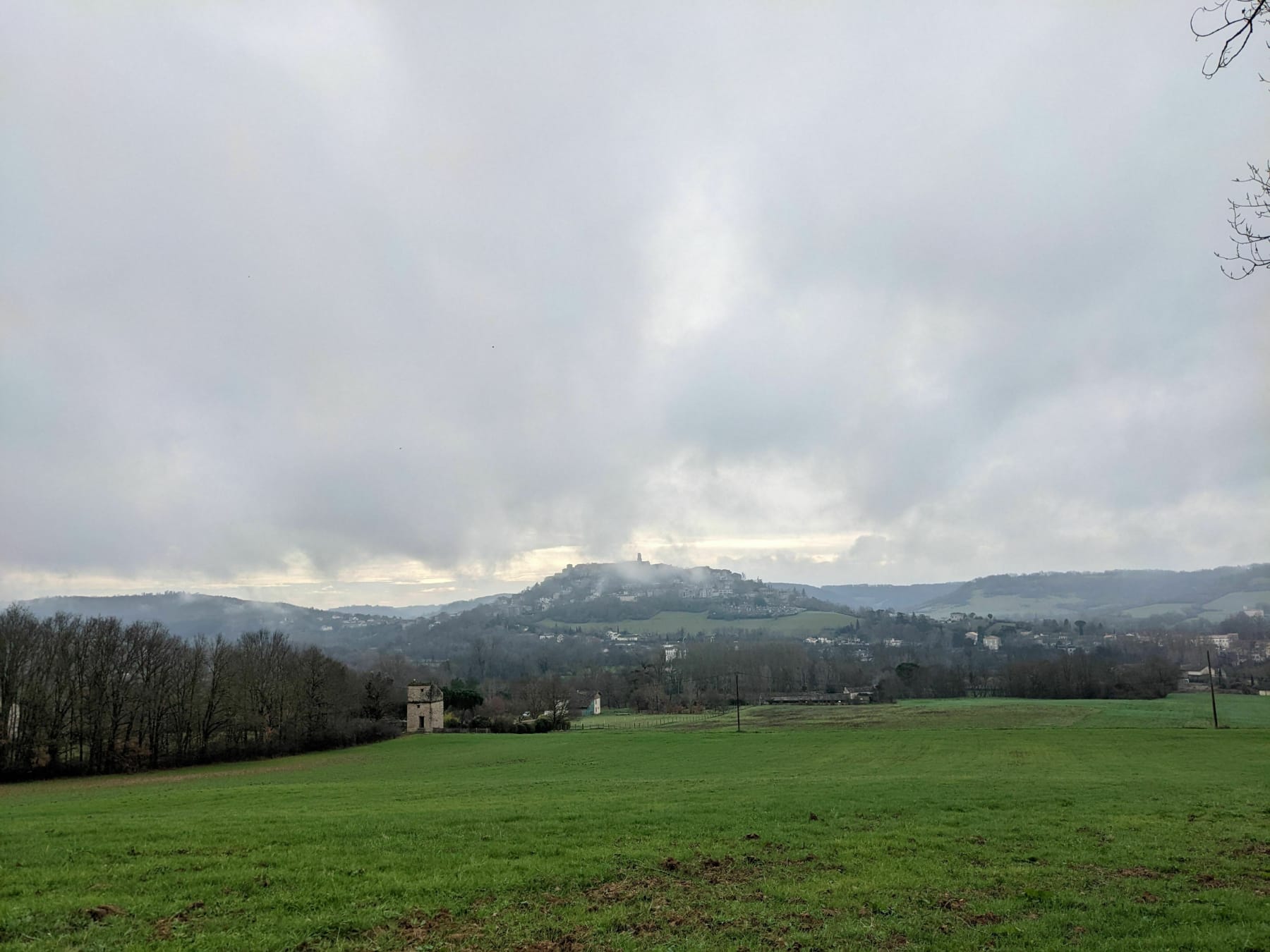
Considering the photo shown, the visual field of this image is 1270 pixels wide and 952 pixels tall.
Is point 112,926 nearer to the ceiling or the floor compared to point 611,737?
nearer to the ceiling

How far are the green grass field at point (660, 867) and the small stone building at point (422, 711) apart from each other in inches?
2279

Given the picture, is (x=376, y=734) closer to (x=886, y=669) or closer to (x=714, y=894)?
(x=714, y=894)

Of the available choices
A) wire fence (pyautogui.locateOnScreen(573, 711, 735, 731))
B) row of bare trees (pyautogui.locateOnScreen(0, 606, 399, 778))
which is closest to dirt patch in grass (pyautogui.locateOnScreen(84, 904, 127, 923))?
row of bare trees (pyautogui.locateOnScreen(0, 606, 399, 778))

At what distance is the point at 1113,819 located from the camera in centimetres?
1608

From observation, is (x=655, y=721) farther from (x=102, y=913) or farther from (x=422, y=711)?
(x=102, y=913)

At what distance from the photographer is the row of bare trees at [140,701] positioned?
49844 mm

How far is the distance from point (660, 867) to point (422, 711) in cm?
7807

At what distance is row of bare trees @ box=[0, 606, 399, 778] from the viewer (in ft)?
164

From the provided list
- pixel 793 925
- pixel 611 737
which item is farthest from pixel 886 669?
pixel 793 925

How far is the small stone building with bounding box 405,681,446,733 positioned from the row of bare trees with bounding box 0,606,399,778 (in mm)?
9689

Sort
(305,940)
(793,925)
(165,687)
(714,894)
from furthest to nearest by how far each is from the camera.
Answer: (165,687)
(714,894)
(793,925)
(305,940)

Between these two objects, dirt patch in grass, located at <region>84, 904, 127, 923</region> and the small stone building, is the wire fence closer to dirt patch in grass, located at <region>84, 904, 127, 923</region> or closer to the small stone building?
the small stone building

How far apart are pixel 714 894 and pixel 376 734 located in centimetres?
7299

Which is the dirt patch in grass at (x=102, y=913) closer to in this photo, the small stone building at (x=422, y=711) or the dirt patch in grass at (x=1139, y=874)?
the dirt patch in grass at (x=1139, y=874)
